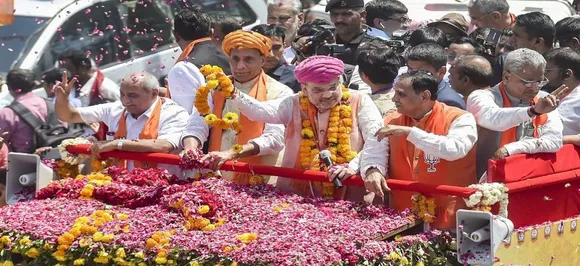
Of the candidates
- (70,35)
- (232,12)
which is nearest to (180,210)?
(70,35)

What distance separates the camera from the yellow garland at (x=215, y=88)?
8.45 meters

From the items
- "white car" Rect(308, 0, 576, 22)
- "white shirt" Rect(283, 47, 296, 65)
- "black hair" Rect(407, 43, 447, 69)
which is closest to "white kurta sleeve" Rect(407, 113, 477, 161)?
"black hair" Rect(407, 43, 447, 69)

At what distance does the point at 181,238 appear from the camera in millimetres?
7719

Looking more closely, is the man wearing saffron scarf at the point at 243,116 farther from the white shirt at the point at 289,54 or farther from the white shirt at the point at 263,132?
the white shirt at the point at 289,54

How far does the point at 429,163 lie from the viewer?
808 centimetres

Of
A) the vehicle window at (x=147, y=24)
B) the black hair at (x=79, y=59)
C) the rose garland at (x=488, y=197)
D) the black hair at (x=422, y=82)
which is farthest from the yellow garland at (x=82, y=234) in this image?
the vehicle window at (x=147, y=24)

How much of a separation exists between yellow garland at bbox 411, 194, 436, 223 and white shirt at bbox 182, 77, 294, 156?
1.34 meters

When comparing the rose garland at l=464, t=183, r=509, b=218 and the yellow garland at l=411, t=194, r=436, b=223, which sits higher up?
the rose garland at l=464, t=183, r=509, b=218

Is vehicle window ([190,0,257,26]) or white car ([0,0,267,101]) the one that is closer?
white car ([0,0,267,101])

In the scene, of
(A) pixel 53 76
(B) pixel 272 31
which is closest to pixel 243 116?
(B) pixel 272 31

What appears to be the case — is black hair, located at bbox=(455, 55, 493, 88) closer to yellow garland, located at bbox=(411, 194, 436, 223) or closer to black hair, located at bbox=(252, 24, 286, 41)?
yellow garland, located at bbox=(411, 194, 436, 223)

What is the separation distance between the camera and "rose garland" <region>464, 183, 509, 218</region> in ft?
24.6

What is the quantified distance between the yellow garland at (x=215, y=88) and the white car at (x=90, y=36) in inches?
184

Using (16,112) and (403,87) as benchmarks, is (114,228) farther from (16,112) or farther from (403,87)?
(16,112)
